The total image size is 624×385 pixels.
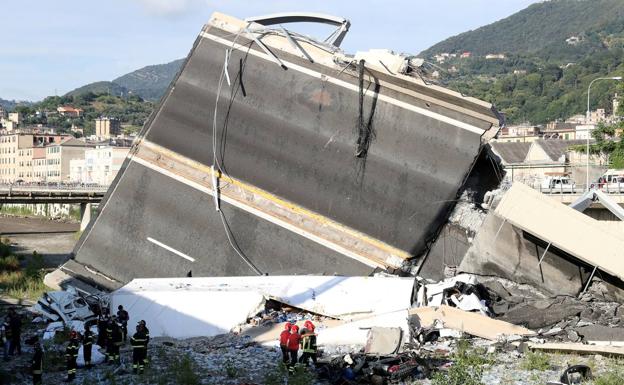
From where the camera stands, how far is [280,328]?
1838cm

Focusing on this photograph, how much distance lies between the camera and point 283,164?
22750 millimetres

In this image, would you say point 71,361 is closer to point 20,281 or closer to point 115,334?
→ point 115,334

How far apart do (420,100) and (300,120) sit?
340cm

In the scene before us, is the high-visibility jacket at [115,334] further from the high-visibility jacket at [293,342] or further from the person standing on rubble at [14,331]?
the high-visibility jacket at [293,342]

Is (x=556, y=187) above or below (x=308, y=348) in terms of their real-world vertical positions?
above

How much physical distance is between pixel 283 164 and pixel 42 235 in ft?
169

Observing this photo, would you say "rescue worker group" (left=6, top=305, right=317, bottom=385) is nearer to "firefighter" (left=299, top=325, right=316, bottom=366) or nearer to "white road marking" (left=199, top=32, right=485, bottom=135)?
"firefighter" (left=299, top=325, right=316, bottom=366)

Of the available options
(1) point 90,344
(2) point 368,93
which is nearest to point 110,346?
(1) point 90,344

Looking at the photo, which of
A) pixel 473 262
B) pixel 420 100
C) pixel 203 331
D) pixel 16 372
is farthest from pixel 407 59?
pixel 16 372

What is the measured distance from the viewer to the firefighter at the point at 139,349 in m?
15.2

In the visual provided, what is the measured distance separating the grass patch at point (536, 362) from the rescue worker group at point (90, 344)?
7.32m

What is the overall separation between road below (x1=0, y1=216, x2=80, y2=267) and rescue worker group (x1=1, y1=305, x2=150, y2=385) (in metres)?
24.5

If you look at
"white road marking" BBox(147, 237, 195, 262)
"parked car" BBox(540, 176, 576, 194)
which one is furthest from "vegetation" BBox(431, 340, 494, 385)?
"parked car" BBox(540, 176, 576, 194)

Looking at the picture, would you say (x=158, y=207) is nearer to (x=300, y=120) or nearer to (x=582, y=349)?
(x=300, y=120)
